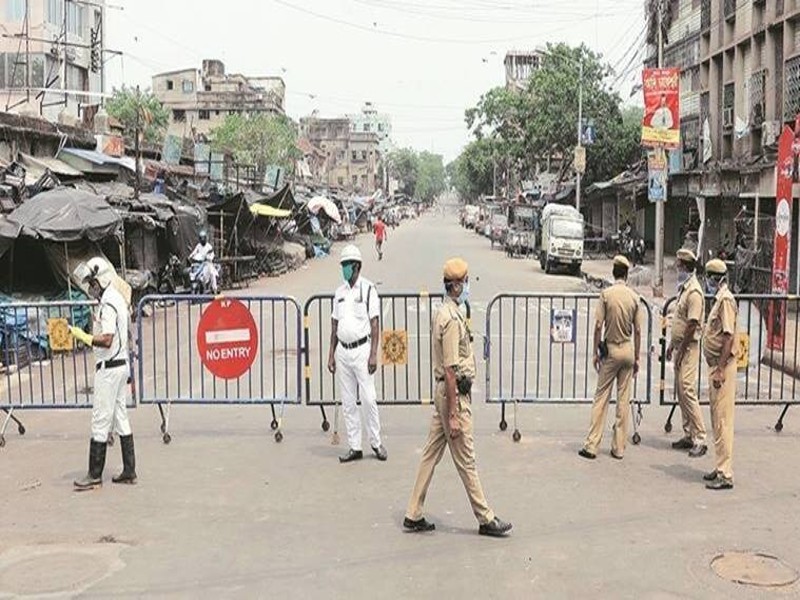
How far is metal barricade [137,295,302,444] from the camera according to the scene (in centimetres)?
925

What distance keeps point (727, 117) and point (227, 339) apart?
2181cm

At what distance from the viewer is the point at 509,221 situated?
56.7m

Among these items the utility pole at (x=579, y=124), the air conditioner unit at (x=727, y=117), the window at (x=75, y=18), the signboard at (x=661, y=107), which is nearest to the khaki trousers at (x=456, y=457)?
the signboard at (x=661, y=107)

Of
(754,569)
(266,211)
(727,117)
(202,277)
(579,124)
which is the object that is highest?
(579,124)

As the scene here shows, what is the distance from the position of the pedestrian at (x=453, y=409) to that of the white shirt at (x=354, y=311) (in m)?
1.86

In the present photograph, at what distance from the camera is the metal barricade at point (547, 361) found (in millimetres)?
9289

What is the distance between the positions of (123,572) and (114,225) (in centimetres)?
1160

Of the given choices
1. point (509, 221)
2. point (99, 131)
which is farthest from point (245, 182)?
point (509, 221)

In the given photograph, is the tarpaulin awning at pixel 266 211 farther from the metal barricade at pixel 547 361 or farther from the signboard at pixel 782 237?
the signboard at pixel 782 237

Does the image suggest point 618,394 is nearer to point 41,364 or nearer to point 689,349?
point 689,349

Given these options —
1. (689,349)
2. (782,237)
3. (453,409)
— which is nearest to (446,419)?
(453,409)

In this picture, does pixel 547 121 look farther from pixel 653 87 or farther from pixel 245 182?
pixel 653 87

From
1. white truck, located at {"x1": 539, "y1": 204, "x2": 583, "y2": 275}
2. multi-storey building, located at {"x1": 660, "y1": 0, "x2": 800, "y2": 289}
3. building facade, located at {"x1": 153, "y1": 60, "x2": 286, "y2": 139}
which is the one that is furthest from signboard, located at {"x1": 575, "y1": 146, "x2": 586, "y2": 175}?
building facade, located at {"x1": 153, "y1": 60, "x2": 286, "y2": 139}

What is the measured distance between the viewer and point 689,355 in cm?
853
